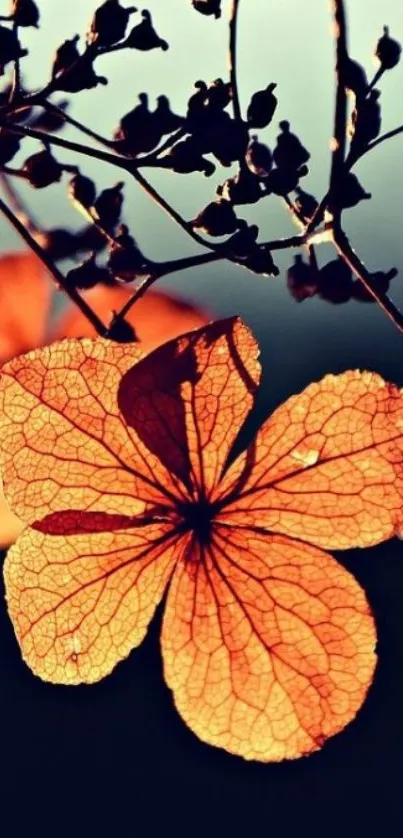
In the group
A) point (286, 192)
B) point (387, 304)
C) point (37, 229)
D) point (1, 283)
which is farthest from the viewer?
point (1, 283)

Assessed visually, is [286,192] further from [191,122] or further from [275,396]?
[275,396]

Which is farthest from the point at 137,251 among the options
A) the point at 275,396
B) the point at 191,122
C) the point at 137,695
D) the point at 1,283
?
the point at 137,695

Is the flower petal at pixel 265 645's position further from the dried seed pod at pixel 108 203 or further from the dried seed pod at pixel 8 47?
the dried seed pod at pixel 8 47

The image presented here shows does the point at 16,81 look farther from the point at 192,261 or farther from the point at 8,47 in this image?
the point at 192,261

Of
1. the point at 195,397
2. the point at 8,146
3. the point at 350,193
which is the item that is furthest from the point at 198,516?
the point at 8,146

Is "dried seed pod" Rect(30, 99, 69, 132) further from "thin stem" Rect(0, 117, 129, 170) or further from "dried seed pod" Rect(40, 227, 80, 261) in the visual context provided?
"thin stem" Rect(0, 117, 129, 170)

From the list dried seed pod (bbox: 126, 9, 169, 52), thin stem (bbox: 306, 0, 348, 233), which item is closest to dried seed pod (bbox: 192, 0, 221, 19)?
dried seed pod (bbox: 126, 9, 169, 52)
